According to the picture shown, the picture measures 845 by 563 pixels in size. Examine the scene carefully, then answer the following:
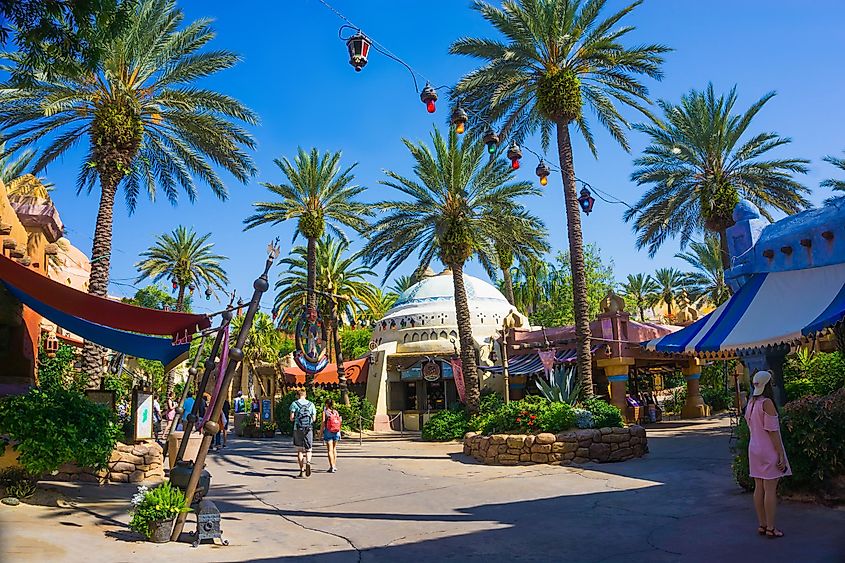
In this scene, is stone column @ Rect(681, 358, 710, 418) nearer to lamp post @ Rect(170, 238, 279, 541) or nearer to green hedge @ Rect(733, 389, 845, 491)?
green hedge @ Rect(733, 389, 845, 491)

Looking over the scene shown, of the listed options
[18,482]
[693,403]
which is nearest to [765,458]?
[18,482]

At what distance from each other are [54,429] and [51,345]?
11.7m

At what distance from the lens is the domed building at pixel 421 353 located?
30844 millimetres

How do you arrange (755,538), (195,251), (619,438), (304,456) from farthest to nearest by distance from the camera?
(195,251), (619,438), (304,456), (755,538)

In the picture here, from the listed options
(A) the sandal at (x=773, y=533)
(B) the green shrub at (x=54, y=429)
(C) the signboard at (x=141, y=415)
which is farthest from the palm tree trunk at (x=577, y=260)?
(B) the green shrub at (x=54, y=429)

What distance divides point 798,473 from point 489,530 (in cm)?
412

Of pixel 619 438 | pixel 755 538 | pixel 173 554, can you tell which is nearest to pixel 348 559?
pixel 173 554

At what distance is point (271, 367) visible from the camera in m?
32.7

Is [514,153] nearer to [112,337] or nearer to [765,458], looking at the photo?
[765,458]

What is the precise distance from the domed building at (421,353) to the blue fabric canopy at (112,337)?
17.4 metres

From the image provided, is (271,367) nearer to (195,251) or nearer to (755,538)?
(195,251)

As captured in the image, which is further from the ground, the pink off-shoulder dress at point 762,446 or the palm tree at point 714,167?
the palm tree at point 714,167

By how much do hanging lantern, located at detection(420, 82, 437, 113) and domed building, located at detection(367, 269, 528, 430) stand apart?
58.7 ft

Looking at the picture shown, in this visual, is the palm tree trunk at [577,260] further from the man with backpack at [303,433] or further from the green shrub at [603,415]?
the man with backpack at [303,433]
